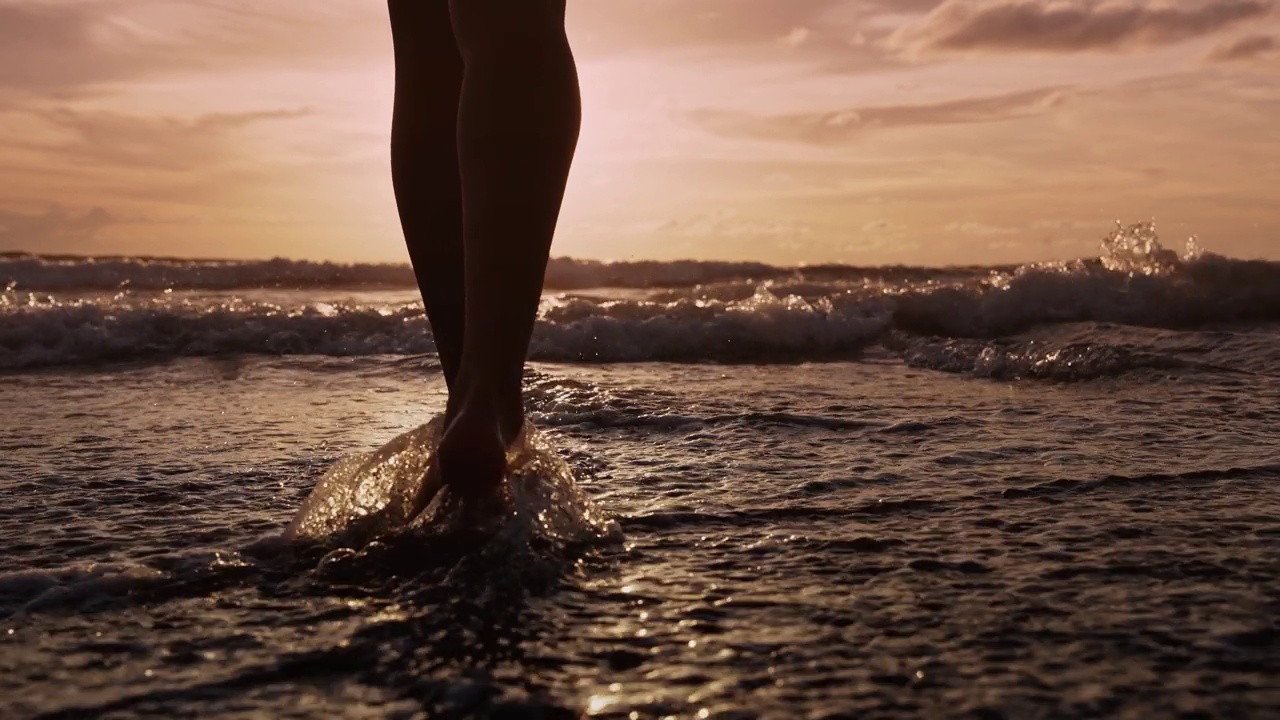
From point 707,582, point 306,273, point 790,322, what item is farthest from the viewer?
point 306,273

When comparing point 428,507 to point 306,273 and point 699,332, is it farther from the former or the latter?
point 306,273

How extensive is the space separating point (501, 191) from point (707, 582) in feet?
2.01

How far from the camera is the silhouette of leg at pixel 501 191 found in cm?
163

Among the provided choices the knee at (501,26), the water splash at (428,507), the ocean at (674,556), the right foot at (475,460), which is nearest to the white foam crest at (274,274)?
the ocean at (674,556)

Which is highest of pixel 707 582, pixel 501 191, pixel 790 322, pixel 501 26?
pixel 501 26

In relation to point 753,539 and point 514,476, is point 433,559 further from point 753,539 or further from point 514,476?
point 753,539

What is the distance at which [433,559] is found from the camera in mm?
1561

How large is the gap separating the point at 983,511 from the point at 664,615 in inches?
28.8

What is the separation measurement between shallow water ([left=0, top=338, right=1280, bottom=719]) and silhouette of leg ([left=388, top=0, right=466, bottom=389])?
1.45 feet

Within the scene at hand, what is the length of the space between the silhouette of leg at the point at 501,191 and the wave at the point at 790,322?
2775 mm

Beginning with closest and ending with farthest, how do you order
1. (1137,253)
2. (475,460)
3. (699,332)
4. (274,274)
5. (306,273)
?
(475,460)
(699,332)
(1137,253)
(274,274)
(306,273)

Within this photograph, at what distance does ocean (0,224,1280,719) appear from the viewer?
1166mm

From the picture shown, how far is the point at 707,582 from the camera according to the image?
1.49 meters

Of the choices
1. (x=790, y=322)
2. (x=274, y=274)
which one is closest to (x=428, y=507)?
(x=790, y=322)
